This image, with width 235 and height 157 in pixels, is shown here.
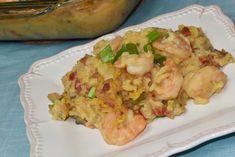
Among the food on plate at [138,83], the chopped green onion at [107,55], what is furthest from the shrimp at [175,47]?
the chopped green onion at [107,55]

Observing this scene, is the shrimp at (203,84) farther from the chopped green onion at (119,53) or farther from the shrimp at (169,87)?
the chopped green onion at (119,53)

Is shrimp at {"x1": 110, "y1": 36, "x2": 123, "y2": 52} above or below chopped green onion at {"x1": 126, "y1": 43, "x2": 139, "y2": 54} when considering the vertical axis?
below

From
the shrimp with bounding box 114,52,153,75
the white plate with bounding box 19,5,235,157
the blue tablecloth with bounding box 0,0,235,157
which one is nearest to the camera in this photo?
the white plate with bounding box 19,5,235,157

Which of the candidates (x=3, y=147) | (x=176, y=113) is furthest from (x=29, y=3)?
(x=176, y=113)

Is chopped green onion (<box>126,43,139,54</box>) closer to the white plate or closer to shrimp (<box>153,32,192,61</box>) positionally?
shrimp (<box>153,32,192,61</box>)

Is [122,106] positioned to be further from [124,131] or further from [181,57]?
[181,57]

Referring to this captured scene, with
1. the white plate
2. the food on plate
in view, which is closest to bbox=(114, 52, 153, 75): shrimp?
the food on plate

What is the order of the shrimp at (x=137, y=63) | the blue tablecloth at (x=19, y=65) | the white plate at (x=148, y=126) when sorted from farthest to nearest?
1. the blue tablecloth at (x=19, y=65)
2. the shrimp at (x=137, y=63)
3. the white plate at (x=148, y=126)
